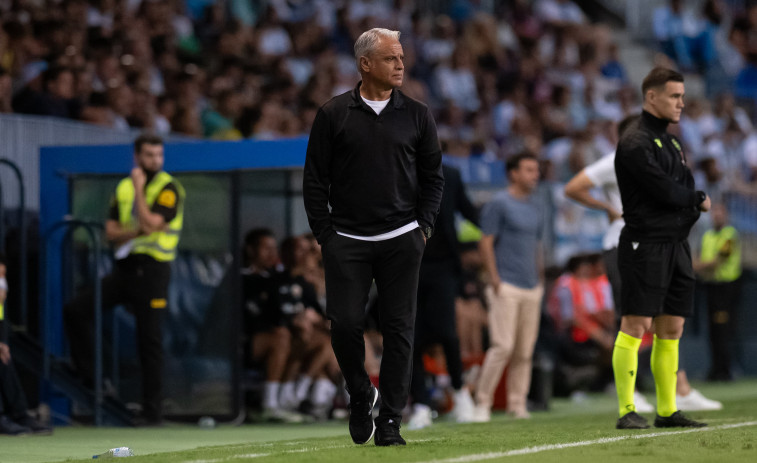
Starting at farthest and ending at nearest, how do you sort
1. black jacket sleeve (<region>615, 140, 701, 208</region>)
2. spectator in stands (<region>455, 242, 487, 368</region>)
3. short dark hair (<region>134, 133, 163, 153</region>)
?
spectator in stands (<region>455, 242, 487, 368</region>)
short dark hair (<region>134, 133, 163, 153</region>)
black jacket sleeve (<region>615, 140, 701, 208</region>)

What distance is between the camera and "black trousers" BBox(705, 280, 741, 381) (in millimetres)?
17391

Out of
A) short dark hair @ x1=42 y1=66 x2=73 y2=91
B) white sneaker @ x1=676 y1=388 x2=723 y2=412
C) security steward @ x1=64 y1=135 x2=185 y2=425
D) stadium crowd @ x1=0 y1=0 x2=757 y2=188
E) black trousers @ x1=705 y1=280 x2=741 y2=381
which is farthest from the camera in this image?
black trousers @ x1=705 y1=280 x2=741 y2=381

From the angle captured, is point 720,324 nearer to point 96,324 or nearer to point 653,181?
point 96,324

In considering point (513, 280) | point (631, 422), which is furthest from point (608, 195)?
point (631, 422)

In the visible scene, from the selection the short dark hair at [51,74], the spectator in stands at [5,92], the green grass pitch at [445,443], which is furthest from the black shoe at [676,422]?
the short dark hair at [51,74]

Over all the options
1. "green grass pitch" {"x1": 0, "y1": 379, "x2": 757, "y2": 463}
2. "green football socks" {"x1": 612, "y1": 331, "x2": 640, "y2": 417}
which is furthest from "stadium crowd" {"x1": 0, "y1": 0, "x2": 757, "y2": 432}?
"green football socks" {"x1": 612, "y1": 331, "x2": 640, "y2": 417}

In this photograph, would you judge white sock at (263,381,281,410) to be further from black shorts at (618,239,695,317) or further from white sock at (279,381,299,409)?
black shorts at (618,239,695,317)

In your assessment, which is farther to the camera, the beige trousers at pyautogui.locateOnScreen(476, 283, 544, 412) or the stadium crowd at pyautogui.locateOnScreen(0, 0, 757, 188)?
the stadium crowd at pyautogui.locateOnScreen(0, 0, 757, 188)

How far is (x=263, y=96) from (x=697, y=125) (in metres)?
8.37

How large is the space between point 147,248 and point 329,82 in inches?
283

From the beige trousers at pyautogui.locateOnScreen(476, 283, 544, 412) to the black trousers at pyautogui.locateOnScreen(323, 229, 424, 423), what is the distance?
4.41 meters

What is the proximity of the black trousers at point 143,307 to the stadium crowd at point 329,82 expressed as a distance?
1075 millimetres

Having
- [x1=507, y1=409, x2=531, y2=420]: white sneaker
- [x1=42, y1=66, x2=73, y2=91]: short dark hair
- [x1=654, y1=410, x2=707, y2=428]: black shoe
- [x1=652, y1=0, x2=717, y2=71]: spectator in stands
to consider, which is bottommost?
[x1=507, y1=409, x2=531, y2=420]: white sneaker

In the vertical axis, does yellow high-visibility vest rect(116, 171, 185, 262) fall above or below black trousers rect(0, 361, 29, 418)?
above
